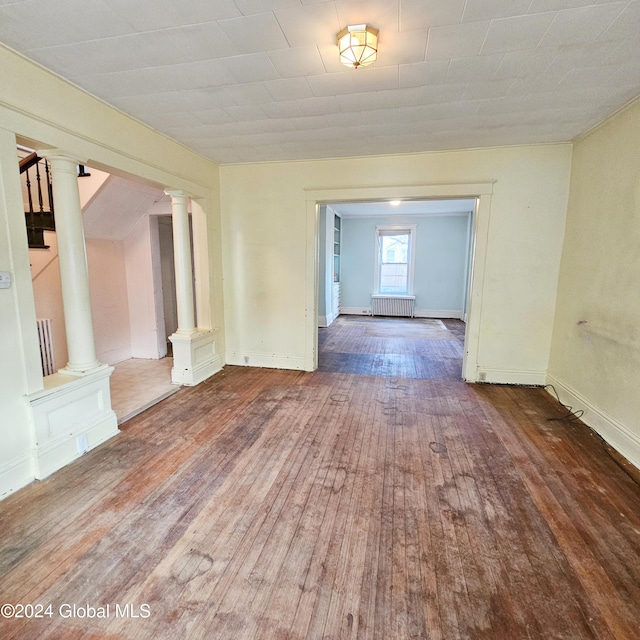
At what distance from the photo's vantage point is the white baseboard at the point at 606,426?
8.07 feet

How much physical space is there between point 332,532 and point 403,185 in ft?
11.7

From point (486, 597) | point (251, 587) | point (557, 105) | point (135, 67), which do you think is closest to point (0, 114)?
point (135, 67)

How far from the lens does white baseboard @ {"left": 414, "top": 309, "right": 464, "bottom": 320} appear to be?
892cm

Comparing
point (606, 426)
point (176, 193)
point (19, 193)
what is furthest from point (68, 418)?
point (606, 426)

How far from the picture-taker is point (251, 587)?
1.49 meters

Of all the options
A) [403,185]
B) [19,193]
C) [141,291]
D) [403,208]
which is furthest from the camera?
[403,208]

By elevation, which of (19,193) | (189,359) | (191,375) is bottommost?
(191,375)

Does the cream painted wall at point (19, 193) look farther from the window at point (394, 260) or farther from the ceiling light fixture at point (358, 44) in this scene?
the window at point (394, 260)

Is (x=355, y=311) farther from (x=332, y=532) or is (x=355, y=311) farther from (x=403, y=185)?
(x=332, y=532)

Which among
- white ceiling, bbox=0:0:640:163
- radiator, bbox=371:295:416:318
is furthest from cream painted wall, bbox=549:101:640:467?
radiator, bbox=371:295:416:318

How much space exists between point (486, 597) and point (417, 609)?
12.3 inches

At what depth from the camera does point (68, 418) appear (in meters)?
2.43

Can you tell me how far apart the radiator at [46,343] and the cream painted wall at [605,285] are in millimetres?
5534

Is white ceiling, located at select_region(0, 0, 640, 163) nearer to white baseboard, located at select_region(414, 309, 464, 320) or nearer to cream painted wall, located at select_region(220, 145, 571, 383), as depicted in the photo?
cream painted wall, located at select_region(220, 145, 571, 383)
